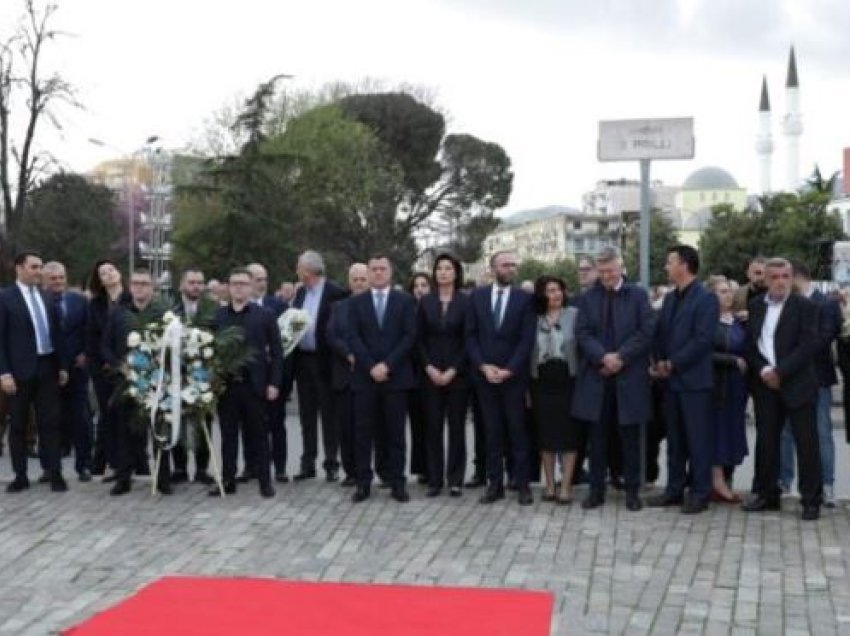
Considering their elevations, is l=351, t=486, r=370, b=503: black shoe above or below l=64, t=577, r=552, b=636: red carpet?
above

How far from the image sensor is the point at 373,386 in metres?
8.96

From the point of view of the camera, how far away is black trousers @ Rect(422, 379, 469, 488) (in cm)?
898

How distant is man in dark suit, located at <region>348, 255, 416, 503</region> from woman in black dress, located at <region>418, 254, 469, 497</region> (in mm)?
141

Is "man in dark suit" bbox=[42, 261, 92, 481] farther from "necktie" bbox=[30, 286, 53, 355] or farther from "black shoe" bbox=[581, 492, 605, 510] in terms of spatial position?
"black shoe" bbox=[581, 492, 605, 510]

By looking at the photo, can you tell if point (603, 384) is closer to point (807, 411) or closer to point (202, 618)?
point (807, 411)

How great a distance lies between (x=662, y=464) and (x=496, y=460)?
272 centimetres

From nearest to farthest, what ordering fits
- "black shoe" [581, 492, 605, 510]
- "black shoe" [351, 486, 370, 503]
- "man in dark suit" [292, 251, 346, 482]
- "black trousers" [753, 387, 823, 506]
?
1. "black trousers" [753, 387, 823, 506]
2. "black shoe" [581, 492, 605, 510]
3. "black shoe" [351, 486, 370, 503]
4. "man in dark suit" [292, 251, 346, 482]

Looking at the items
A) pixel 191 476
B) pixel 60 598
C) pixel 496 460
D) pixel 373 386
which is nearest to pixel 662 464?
pixel 496 460

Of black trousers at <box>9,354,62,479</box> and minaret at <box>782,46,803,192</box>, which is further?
minaret at <box>782,46,803,192</box>

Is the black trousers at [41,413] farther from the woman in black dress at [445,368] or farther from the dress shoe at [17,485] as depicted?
the woman in black dress at [445,368]

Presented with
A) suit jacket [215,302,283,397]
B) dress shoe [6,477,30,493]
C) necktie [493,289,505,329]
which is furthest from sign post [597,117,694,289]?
dress shoe [6,477,30,493]

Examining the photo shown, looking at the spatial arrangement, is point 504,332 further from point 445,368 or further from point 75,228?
point 75,228

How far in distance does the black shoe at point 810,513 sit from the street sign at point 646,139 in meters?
2.84

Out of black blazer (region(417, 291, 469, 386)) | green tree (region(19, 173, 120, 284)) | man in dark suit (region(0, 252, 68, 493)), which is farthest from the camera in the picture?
green tree (region(19, 173, 120, 284))
